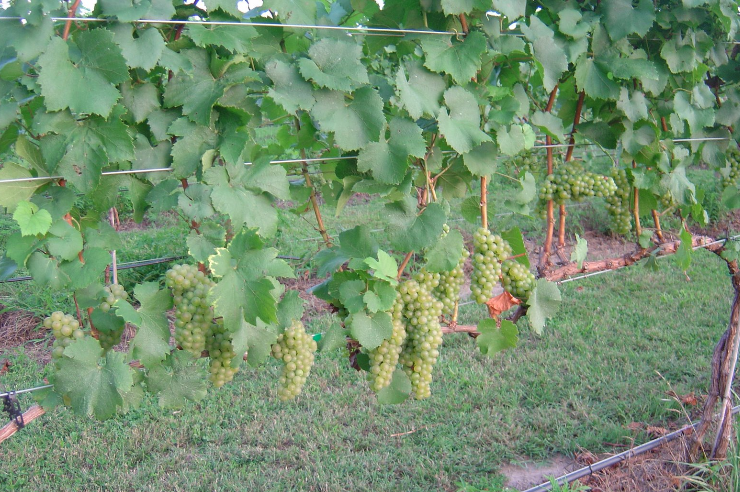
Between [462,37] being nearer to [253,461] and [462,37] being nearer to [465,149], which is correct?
[465,149]

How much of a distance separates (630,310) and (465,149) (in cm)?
354

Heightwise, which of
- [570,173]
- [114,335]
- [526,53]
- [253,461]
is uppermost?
[526,53]

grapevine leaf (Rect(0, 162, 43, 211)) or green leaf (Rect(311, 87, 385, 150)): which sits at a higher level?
green leaf (Rect(311, 87, 385, 150))

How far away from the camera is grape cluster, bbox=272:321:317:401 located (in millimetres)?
1491

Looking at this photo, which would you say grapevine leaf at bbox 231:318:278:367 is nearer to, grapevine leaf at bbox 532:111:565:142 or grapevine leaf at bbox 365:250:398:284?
grapevine leaf at bbox 365:250:398:284

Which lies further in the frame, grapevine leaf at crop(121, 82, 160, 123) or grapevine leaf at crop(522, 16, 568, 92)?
grapevine leaf at crop(522, 16, 568, 92)

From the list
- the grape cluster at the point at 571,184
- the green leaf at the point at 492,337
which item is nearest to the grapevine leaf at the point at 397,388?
the green leaf at the point at 492,337

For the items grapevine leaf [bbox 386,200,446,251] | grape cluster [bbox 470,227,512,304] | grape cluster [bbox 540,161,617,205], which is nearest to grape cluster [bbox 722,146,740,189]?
grape cluster [bbox 540,161,617,205]

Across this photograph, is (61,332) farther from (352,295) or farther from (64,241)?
(352,295)

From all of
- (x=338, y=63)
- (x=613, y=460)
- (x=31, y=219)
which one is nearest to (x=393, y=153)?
(x=338, y=63)

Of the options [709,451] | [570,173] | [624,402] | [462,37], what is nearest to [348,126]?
[462,37]

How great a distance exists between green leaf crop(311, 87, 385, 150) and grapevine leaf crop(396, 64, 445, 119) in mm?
70

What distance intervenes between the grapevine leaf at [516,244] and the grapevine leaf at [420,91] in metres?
0.49

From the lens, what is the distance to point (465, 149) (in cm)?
146
